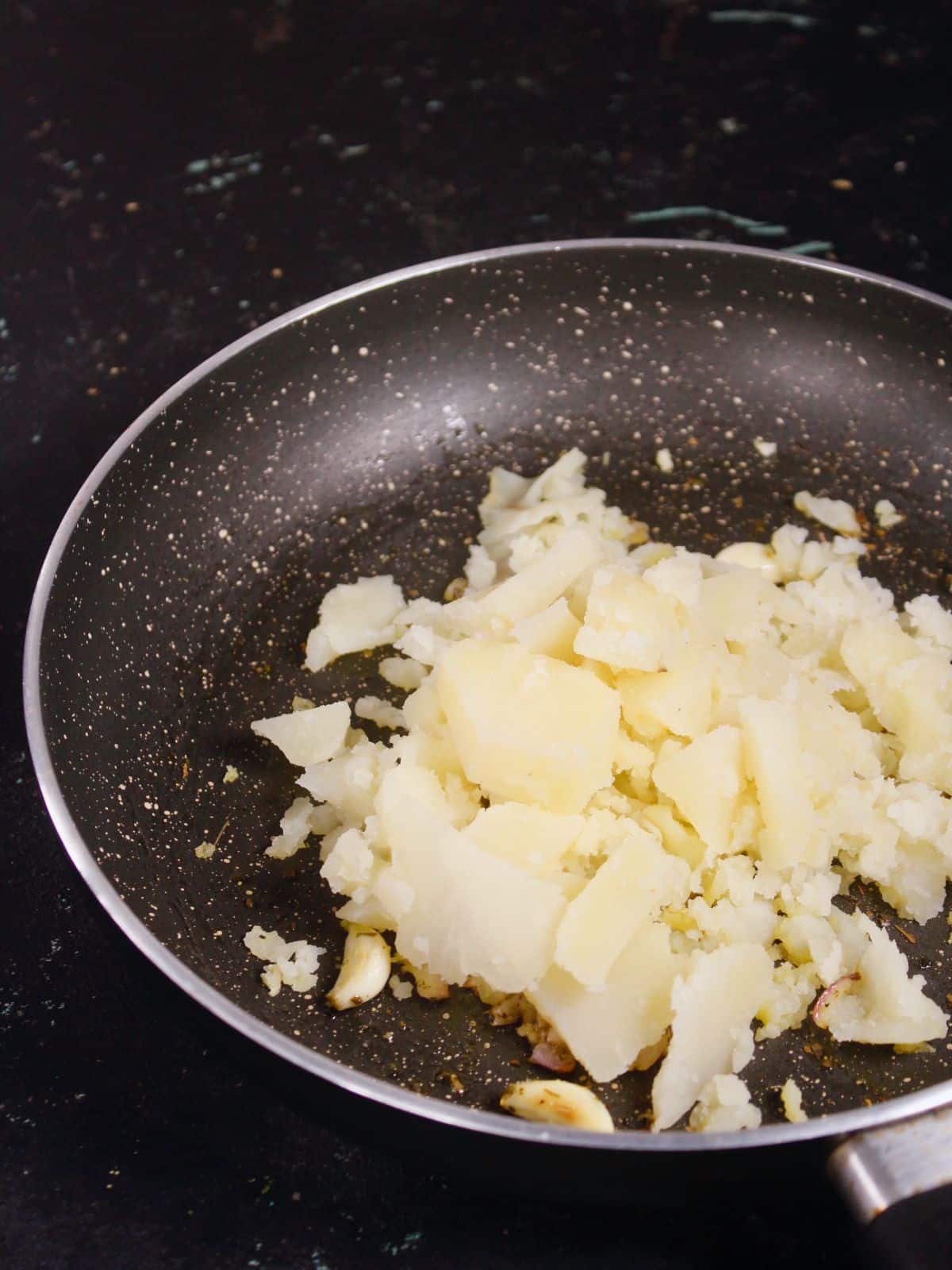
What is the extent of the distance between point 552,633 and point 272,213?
4.30 ft

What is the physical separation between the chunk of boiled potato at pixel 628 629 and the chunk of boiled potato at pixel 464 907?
0.24 metres

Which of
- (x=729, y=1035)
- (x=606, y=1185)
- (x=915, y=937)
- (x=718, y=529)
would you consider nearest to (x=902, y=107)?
(x=718, y=529)

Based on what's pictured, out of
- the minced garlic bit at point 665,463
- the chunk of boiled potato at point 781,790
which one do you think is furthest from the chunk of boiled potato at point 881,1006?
the minced garlic bit at point 665,463

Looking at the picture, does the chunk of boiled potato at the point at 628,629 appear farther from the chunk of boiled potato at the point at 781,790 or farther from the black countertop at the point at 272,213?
the black countertop at the point at 272,213

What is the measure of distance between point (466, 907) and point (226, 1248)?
386mm

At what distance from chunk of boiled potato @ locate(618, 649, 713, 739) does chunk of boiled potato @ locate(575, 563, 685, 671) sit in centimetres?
1

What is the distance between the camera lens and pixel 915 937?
1.31 meters

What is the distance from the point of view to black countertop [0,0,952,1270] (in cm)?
120

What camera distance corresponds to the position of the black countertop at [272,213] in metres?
1.20

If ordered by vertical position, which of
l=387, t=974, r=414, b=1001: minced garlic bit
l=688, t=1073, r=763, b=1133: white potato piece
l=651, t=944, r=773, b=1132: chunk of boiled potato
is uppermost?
l=651, t=944, r=773, b=1132: chunk of boiled potato

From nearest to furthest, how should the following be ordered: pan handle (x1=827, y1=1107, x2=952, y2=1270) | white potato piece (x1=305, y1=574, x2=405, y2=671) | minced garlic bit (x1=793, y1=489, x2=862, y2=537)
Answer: pan handle (x1=827, y1=1107, x2=952, y2=1270)
white potato piece (x1=305, y1=574, x2=405, y2=671)
minced garlic bit (x1=793, y1=489, x2=862, y2=537)

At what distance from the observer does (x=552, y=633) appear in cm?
136

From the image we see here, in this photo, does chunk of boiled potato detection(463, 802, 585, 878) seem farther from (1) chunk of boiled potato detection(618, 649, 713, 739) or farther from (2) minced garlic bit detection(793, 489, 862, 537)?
(2) minced garlic bit detection(793, 489, 862, 537)

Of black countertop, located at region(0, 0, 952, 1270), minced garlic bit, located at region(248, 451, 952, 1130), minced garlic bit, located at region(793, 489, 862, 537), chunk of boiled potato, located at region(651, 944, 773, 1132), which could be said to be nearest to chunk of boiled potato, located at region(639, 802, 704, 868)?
minced garlic bit, located at region(248, 451, 952, 1130)
